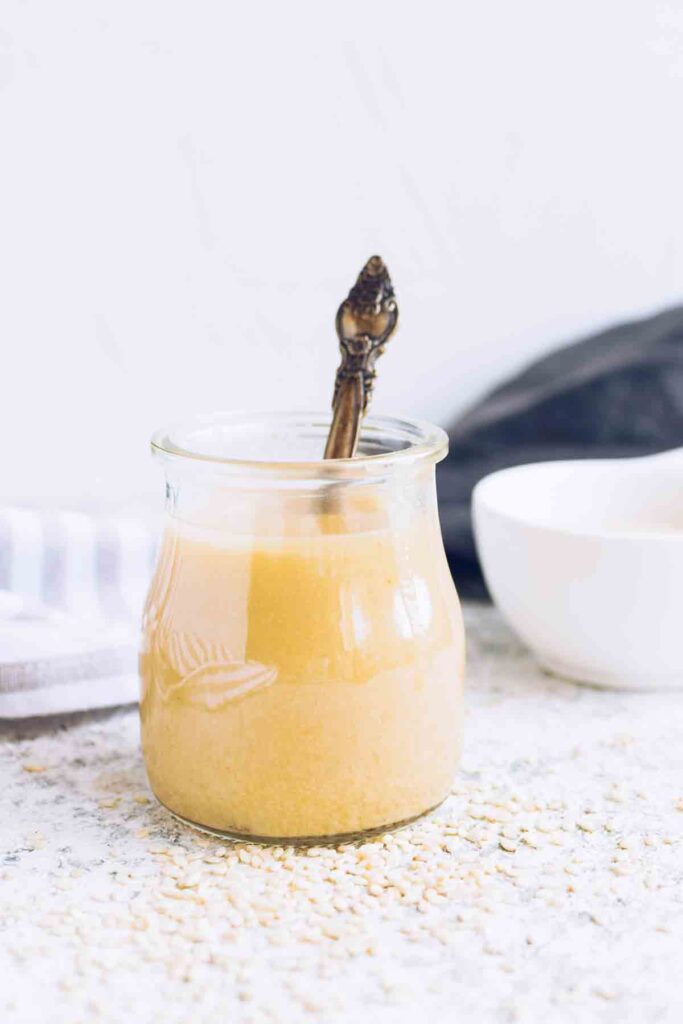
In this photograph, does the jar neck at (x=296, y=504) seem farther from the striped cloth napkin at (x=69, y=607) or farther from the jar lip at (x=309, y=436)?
the striped cloth napkin at (x=69, y=607)

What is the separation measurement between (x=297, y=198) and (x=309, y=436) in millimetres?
587

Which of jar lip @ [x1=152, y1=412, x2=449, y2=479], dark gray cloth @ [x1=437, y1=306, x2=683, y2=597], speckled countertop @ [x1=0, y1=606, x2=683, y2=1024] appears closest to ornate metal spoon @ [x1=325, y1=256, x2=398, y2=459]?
jar lip @ [x1=152, y1=412, x2=449, y2=479]

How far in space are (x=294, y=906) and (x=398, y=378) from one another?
2.85 feet

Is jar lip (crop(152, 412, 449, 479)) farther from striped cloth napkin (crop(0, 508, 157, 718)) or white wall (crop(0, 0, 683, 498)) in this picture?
white wall (crop(0, 0, 683, 498))

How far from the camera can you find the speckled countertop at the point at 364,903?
566 mm

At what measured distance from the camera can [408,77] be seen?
133 cm

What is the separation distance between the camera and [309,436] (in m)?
0.80

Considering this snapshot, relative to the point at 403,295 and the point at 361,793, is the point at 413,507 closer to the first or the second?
the point at 361,793

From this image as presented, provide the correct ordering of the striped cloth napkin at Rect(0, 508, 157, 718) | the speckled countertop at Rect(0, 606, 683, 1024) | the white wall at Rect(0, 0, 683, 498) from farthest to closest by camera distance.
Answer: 1. the white wall at Rect(0, 0, 683, 498)
2. the striped cloth napkin at Rect(0, 508, 157, 718)
3. the speckled countertop at Rect(0, 606, 683, 1024)

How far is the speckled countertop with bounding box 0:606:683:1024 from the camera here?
566 millimetres

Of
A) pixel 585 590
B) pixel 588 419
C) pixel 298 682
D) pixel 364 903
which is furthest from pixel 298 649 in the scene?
pixel 588 419

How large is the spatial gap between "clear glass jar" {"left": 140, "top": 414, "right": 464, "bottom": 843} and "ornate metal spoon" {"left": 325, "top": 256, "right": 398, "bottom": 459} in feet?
0.14

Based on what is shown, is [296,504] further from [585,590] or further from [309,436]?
[585,590]

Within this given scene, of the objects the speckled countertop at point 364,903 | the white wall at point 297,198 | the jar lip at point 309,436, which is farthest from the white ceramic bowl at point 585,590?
the white wall at point 297,198
